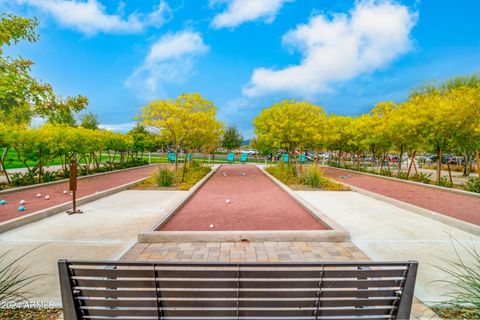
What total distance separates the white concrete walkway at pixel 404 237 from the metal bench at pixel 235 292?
6.10ft

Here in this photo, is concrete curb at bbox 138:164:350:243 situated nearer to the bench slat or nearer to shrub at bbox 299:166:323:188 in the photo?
the bench slat

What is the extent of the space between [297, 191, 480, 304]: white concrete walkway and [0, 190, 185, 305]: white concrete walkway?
488cm

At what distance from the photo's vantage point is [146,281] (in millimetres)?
2195

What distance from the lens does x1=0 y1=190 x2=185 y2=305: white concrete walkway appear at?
414 cm

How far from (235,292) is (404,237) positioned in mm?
5271

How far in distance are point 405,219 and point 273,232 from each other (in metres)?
4.37

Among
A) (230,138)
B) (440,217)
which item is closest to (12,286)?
(440,217)

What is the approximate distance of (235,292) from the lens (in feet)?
7.28

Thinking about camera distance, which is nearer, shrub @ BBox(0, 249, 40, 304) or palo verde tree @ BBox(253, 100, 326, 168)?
shrub @ BBox(0, 249, 40, 304)

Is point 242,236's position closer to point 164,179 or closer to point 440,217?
point 440,217

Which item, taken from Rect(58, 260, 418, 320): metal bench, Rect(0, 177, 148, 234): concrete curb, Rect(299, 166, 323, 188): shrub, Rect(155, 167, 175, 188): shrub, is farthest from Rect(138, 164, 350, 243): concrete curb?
Rect(299, 166, 323, 188): shrub

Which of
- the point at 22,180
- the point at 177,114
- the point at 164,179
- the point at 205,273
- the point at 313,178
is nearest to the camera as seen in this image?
the point at 205,273

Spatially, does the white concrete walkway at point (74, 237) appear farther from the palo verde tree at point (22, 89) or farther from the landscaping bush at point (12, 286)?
the palo verde tree at point (22, 89)

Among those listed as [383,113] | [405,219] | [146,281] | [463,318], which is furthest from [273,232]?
[383,113]
